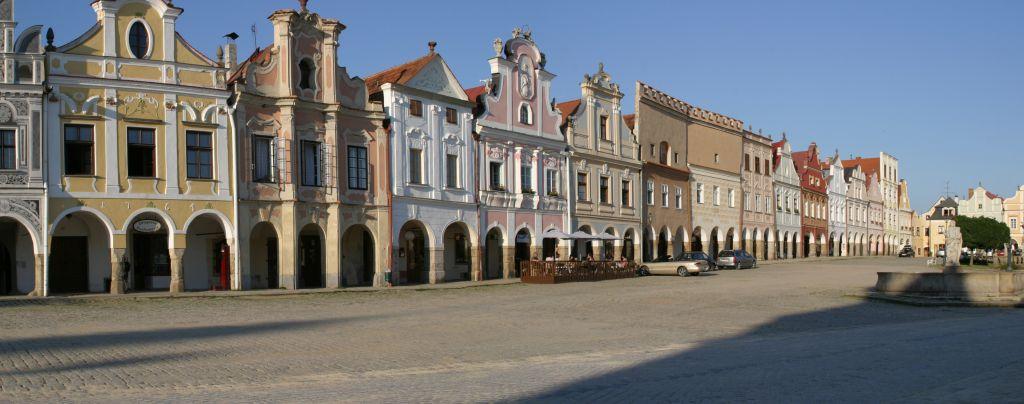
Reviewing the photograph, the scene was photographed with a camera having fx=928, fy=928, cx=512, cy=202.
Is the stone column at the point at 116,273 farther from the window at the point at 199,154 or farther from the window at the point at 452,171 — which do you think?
the window at the point at 452,171

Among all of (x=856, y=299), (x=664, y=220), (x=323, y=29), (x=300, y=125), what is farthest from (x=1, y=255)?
(x=664, y=220)

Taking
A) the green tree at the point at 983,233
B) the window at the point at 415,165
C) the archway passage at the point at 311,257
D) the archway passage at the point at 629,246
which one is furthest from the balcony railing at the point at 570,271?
the green tree at the point at 983,233

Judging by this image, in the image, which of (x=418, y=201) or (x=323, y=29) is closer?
(x=323, y=29)

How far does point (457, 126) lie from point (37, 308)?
19.6 metres

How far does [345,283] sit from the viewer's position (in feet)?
119

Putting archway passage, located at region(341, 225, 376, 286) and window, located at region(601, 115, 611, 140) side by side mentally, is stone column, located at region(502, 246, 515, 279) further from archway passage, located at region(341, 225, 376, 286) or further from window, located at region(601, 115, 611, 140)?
window, located at region(601, 115, 611, 140)

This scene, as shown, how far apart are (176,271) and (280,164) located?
5122 mm

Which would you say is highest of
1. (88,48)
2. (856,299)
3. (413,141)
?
(88,48)

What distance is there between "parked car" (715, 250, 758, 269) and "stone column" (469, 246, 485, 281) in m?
19.3

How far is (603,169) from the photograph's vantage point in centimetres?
4962

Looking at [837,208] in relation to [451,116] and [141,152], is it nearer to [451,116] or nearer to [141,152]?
[451,116]

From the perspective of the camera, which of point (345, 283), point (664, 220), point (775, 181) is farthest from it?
point (775, 181)

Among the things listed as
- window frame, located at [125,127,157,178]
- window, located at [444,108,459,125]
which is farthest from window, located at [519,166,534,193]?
window frame, located at [125,127,157,178]

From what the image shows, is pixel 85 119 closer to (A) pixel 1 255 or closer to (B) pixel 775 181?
(A) pixel 1 255
